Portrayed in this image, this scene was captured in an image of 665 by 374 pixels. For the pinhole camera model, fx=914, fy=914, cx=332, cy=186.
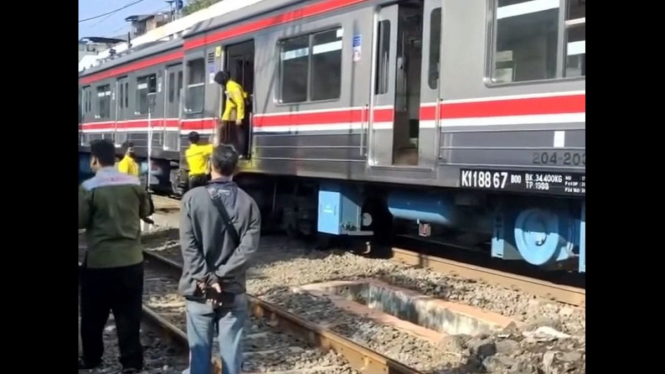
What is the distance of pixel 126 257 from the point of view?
19.4 feet

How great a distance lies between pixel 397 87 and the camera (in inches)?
392

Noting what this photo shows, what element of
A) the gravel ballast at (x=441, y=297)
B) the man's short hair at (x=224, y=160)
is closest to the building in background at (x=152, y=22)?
the gravel ballast at (x=441, y=297)

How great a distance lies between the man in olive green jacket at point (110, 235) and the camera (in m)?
5.81

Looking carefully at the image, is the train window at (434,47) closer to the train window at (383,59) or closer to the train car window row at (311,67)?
the train window at (383,59)

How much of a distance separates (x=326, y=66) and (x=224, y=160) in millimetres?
6471

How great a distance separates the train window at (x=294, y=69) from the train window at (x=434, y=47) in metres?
2.61

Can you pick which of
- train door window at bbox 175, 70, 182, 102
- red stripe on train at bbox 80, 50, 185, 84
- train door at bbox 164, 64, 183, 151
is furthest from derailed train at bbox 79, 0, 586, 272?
red stripe on train at bbox 80, 50, 185, 84

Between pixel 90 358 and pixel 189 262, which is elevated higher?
pixel 189 262

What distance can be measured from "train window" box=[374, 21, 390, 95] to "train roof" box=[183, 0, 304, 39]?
1.66 metres

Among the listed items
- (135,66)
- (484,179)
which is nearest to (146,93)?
(135,66)
